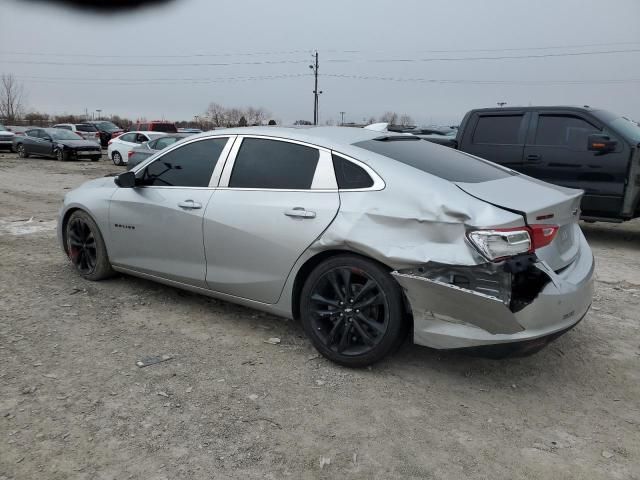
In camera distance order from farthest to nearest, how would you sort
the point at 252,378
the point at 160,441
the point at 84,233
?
the point at 84,233
the point at 252,378
the point at 160,441

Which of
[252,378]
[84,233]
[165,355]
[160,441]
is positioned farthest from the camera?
[84,233]

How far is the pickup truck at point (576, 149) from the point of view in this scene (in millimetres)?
6996

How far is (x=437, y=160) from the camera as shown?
368cm

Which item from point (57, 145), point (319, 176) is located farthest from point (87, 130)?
point (319, 176)

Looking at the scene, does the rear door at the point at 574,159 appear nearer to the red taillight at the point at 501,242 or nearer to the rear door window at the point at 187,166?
the red taillight at the point at 501,242

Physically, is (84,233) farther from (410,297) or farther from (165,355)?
(410,297)

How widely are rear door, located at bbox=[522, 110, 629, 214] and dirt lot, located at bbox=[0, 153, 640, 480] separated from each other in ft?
9.66

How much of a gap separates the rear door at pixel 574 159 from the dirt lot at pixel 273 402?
116 inches

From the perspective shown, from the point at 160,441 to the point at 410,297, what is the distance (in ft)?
5.05

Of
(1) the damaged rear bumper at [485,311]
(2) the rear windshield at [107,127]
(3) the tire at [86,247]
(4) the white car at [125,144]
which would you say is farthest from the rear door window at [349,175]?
(2) the rear windshield at [107,127]

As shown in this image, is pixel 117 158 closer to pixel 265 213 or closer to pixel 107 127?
pixel 107 127

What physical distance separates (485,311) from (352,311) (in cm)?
82

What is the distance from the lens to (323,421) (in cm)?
289

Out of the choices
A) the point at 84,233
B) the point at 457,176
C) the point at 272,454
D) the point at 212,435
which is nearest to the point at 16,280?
the point at 84,233
